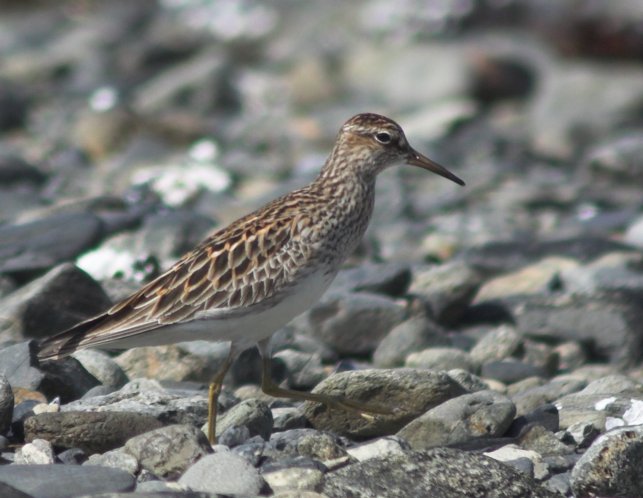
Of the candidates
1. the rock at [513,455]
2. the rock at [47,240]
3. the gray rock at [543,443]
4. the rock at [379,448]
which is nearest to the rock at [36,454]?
the rock at [379,448]

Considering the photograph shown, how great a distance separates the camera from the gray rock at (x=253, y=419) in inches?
262

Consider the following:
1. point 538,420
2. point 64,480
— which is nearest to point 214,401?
point 64,480

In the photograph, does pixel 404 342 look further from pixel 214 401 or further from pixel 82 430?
pixel 82 430

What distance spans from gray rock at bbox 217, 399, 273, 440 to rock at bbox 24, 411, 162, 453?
23.9 inches

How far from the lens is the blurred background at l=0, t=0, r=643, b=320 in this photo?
41.1ft

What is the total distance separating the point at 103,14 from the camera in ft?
89.0

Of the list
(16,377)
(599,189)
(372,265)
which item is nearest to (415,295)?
(372,265)

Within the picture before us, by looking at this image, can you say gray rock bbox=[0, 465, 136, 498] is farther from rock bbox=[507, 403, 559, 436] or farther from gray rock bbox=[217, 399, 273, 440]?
rock bbox=[507, 403, 559, 436]

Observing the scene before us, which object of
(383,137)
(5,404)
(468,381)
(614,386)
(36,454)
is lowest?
(614,386)

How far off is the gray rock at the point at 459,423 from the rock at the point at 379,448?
0.24 meters

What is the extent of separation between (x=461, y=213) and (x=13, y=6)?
1745cm

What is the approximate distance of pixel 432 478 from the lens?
18.9 ft

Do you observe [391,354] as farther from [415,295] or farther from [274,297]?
[274,297]

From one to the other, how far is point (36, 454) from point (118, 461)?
43 centimetres
